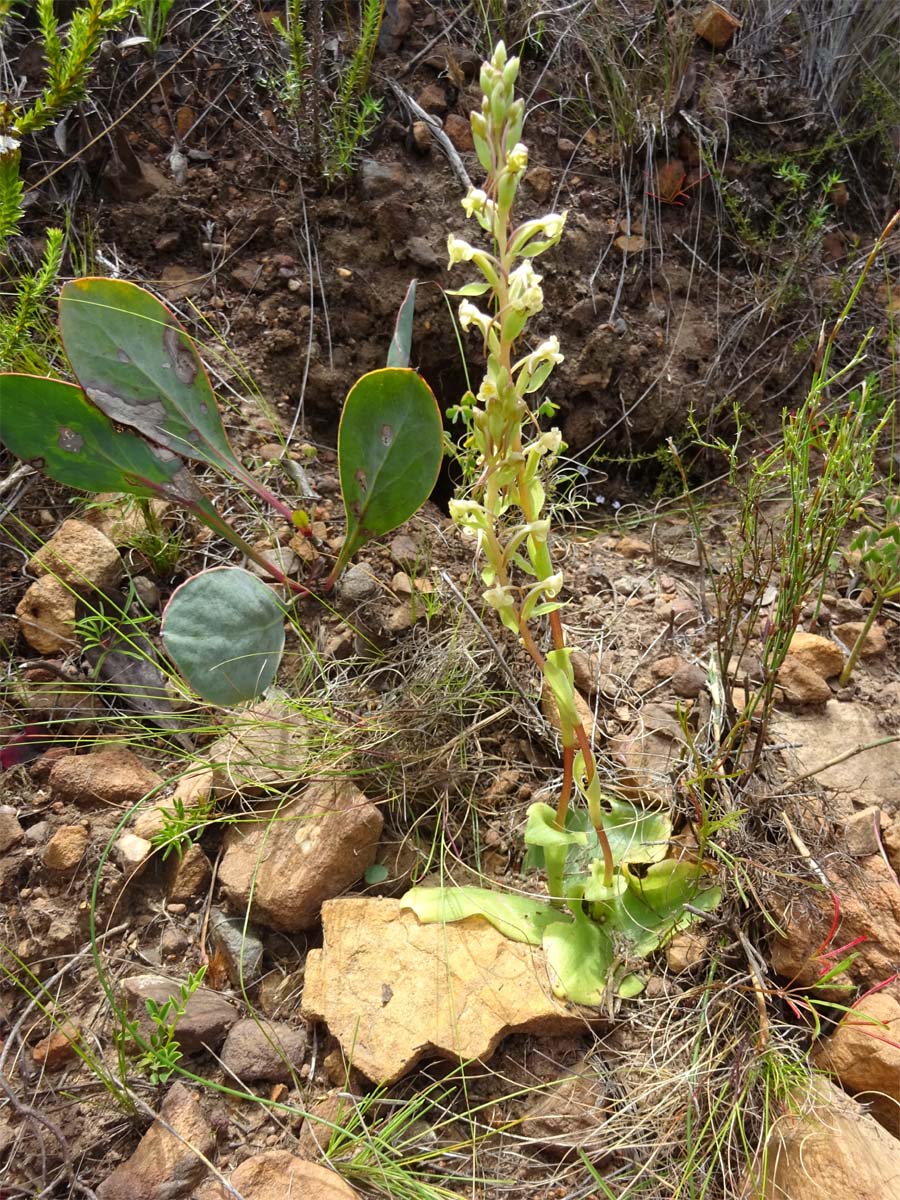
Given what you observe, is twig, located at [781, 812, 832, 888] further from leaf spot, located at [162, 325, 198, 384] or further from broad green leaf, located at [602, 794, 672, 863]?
leaf spot, located at [162, 325, 198, 384]

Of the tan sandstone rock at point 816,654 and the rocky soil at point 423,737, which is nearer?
the rocky soil at point 423,737

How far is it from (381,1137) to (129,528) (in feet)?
4.00

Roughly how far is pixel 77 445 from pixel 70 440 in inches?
0.6

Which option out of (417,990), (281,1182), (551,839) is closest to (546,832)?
(551,839)

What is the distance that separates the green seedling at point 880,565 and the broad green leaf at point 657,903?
0.63 meters

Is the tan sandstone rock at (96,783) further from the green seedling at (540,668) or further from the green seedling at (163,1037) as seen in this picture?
the green seedling at (540,668)

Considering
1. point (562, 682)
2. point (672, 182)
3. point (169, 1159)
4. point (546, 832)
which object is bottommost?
point (169, 1159)

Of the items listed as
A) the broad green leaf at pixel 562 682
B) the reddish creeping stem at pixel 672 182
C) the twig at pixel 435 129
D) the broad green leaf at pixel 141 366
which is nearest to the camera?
the broad green leaf at pixel 562 682

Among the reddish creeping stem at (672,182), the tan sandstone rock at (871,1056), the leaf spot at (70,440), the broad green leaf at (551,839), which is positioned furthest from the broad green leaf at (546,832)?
the reddish creeping stem at (672,182)

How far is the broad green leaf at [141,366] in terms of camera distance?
4.66 ft

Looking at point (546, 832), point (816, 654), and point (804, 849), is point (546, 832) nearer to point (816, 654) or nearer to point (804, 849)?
point (804, 849)

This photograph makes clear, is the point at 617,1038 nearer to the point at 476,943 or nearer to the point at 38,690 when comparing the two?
the point at 476,943

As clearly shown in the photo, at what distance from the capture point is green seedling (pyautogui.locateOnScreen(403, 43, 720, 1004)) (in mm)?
962

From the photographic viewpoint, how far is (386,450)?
58.5 inches
